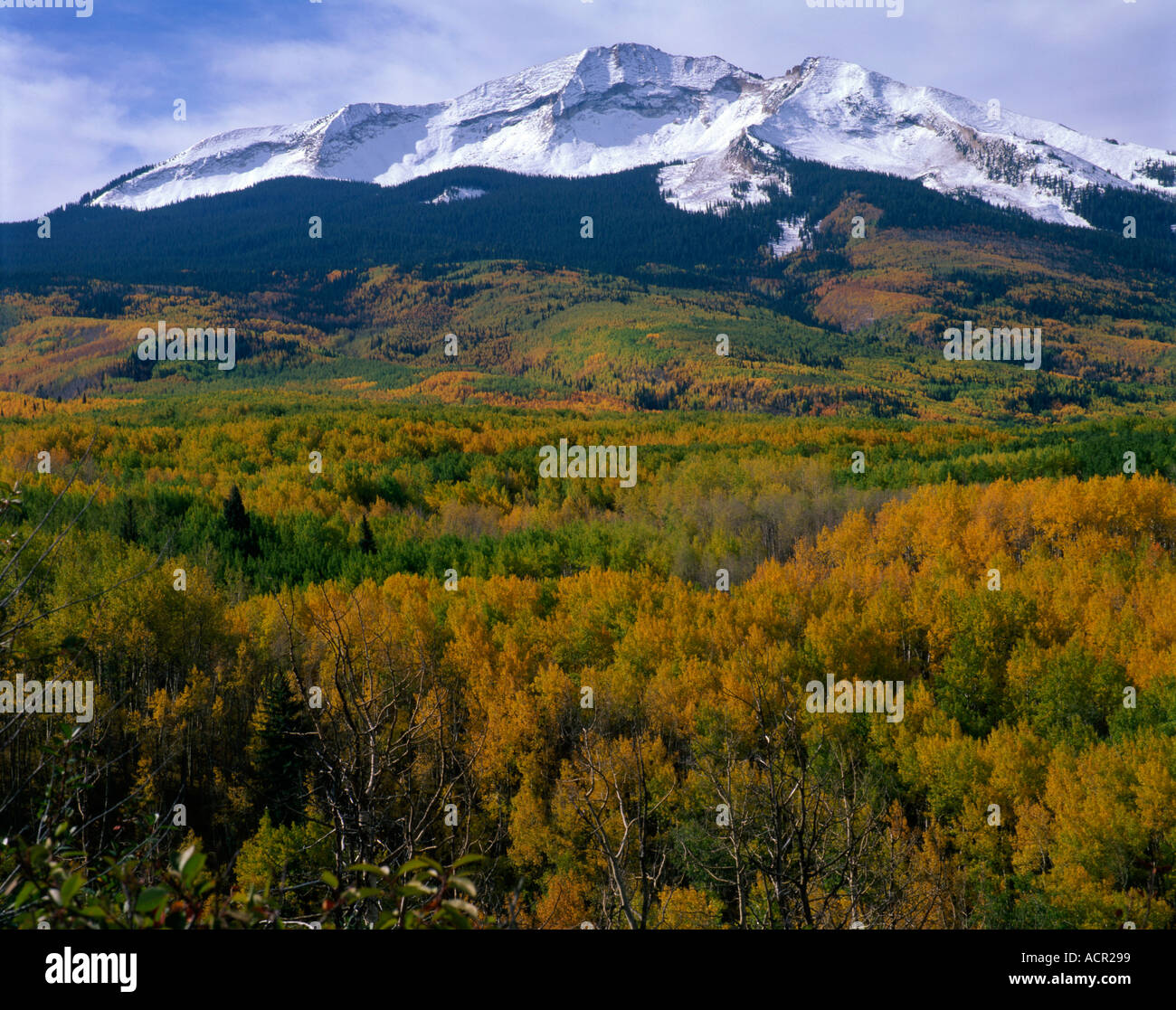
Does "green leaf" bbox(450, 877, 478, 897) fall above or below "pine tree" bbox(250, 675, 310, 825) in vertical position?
above

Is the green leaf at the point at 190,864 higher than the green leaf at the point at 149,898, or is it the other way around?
the green leaf at the point at 190,864

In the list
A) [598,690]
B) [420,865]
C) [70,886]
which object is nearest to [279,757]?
[598,690]

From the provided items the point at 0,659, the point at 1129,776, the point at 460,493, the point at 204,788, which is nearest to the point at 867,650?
the point at 1129,776

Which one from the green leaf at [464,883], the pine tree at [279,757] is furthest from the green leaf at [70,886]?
the pine tree at [279,757]

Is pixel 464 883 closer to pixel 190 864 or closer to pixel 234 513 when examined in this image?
pixel 190 864

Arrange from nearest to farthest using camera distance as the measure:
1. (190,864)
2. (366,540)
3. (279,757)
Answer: (190,864)
(279,757)
(366,540)

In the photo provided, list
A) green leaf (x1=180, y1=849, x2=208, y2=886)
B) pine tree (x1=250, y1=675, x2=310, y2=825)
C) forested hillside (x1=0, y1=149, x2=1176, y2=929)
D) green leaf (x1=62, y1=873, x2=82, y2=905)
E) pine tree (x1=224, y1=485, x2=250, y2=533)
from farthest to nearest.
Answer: pine tree (x1=224, y1=485, x2=250, y2=533) < pine tree (x1=250, y1=675, x2=310, y2=825) < forested hillside (x1=0, y1=149, x2=1176, y2=929) < green leaf (x1=180, y1=849, x2=208, y2=886) < green leaf (x1=62, y1=873, x2=82, y2=905)

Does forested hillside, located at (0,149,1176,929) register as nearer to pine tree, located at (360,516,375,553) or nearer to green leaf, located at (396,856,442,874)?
green leaf, located at (396,856,442,874)

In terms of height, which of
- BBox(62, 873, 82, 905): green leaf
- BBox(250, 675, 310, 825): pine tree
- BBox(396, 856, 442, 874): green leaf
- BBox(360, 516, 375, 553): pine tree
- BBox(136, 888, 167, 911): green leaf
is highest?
BBox(360, 516, 375, 553): pine tree

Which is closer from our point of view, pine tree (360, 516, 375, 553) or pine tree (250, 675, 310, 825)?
pine tree (250, 675, 310, 825)

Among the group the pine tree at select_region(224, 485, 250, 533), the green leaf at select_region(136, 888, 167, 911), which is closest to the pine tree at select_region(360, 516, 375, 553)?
the pine tree at select_region(224, 485, 250, 533)

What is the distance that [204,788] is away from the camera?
41406 mm

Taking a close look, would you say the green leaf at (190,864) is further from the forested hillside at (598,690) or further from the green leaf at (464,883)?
the green leaf at (464,883)
